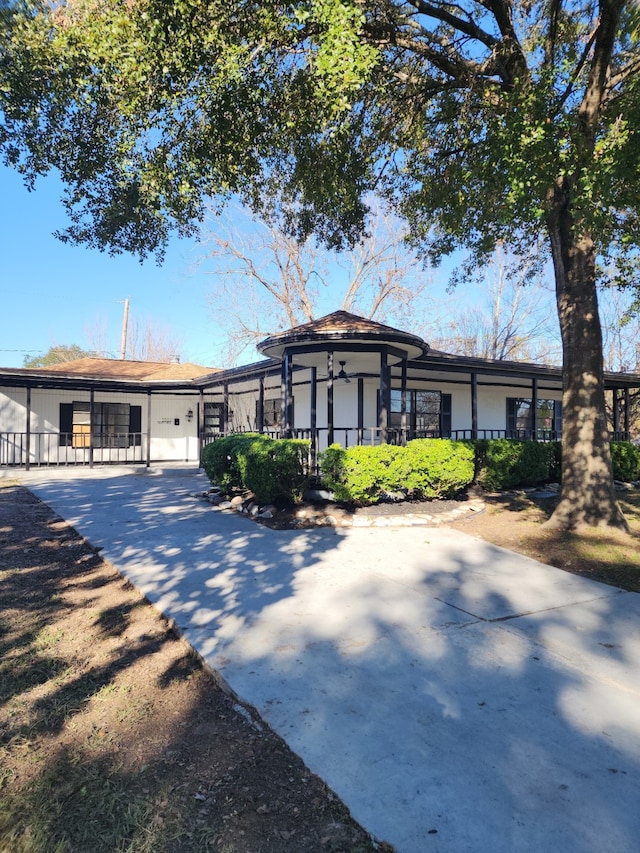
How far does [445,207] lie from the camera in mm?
9070

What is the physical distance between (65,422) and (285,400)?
1095cm

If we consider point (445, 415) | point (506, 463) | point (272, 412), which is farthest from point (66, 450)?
point (506, 463)

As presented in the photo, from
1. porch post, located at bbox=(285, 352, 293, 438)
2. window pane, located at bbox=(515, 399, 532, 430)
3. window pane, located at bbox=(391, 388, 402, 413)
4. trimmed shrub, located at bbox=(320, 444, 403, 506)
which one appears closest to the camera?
trimmed shrub, located at bbox=(320, 444, 403, 506)

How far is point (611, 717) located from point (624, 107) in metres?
5.66

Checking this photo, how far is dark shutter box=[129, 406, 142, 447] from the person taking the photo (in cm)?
1861

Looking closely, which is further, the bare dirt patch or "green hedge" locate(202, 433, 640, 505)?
"green hedge" locate(202, 433, 640, 505)

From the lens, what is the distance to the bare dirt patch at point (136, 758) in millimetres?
1815

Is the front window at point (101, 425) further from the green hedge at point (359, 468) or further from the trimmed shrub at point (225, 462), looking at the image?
the green hedge at point (359, 468)

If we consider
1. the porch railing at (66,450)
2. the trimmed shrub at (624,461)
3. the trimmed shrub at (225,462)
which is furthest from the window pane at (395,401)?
the porch railing at (66,450)

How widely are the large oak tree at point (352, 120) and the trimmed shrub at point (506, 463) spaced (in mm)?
3144

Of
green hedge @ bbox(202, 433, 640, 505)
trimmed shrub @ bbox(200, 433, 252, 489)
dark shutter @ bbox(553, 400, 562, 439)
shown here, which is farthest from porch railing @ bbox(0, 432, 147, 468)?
dark shutter @ bbox(553, 400, 562, 439)

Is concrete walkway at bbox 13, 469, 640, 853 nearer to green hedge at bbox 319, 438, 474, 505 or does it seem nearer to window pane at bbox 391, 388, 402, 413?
green hedge at bbox 319, 438, 474, 505

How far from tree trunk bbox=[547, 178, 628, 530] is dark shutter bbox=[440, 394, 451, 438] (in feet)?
26.7

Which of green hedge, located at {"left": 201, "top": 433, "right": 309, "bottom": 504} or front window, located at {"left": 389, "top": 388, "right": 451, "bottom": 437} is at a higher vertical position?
front window, located at {"left": 389, "top": 388, "right": 451, "bottom": 437}
